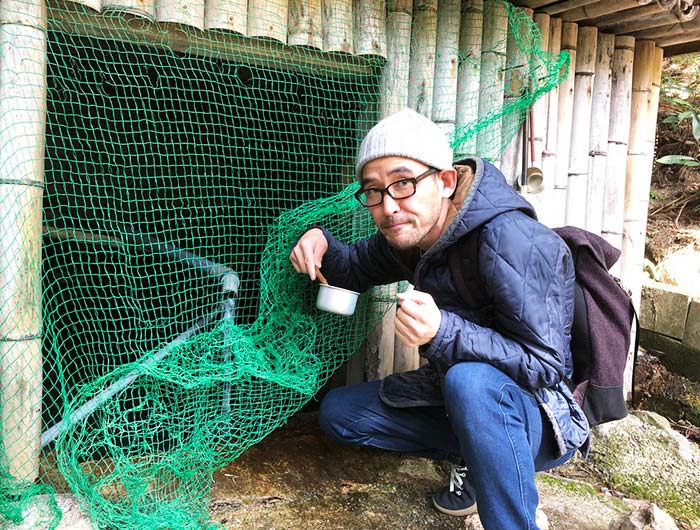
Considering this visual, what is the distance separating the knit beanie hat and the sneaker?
1.56m

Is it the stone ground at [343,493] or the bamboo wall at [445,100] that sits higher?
the bamboo wall at [445,100]

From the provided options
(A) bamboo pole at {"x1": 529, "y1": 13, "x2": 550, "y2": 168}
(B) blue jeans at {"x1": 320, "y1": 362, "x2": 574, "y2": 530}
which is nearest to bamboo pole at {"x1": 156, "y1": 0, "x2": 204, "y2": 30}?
(B) blue jeans at {"x1": 320, "y1": 362, "x2": 574, "y2": 530}

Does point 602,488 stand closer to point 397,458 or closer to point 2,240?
point 397,458

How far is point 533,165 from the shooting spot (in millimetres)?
4020

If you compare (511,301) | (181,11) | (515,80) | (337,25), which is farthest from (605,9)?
(181,11)

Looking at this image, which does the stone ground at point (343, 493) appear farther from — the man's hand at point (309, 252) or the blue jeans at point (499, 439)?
the man's hand at point (309, 252)

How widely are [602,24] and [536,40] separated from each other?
71cm

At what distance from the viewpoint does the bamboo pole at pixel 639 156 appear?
455 cm

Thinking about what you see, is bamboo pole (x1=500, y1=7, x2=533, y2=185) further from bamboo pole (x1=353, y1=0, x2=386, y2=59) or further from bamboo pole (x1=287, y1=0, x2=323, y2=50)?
bamboo pole (x1=287, y1=0, x2=323, y2=50)

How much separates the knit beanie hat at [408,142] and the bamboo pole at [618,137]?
247 cm

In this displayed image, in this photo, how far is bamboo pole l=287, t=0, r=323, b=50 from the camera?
10.4 ft

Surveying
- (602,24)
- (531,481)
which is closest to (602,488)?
(531,481)

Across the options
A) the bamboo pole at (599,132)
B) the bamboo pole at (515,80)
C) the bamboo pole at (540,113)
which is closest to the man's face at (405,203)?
the bamboo pole at (515,80)

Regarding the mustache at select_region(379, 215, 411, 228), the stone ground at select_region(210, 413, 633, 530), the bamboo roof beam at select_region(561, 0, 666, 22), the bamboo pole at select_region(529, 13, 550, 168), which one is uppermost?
the bamboo roof beam at select_region(561, 0, 666, 22)
